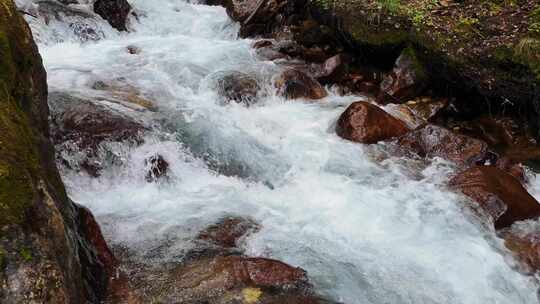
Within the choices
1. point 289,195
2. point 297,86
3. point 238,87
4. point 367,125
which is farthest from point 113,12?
point 289,195

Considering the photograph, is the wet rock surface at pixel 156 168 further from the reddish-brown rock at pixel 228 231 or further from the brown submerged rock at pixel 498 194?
the brown submerged rock at pixel 498 194

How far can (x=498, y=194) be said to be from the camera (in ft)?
19.9

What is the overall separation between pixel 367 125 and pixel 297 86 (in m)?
2.01

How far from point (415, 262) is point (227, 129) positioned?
381 cm

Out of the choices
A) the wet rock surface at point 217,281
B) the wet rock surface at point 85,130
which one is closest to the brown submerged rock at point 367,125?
the wet rock surface at point 85,130

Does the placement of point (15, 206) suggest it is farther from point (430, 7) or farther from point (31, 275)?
point (430, 7)

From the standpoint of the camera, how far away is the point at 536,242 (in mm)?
5520

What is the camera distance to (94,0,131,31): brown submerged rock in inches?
488

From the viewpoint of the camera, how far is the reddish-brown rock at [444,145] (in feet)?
23.8

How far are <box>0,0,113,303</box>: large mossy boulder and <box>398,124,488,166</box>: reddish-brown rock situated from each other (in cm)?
515

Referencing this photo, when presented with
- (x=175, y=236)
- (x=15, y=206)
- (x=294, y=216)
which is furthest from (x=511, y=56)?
(x=15, y=206)

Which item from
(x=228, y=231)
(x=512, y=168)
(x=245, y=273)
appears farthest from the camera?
(x=512, y=168)

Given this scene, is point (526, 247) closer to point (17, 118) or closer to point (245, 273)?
point (245, 273)

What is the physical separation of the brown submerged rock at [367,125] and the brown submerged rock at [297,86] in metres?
1.46
